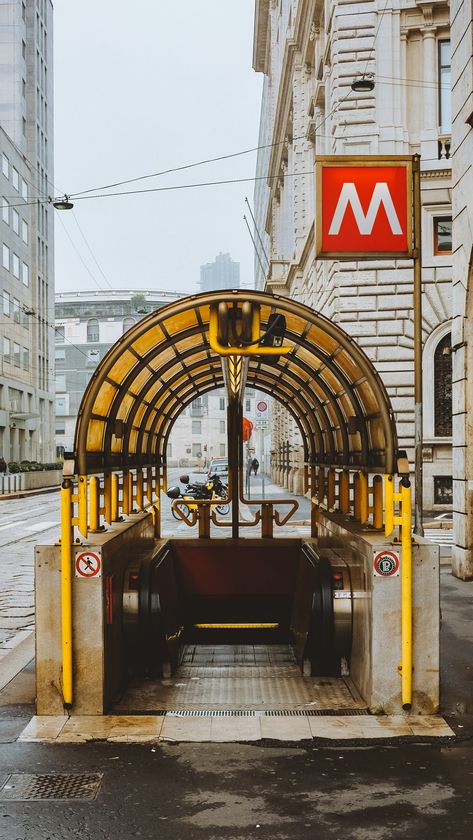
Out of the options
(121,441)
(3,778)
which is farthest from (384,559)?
(121,441)

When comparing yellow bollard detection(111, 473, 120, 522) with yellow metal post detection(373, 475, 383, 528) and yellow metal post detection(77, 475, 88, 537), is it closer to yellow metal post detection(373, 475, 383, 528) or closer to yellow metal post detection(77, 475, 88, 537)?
yellow metal post detection(77, 475, 88, 537)

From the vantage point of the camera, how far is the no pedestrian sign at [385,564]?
21.8 feet

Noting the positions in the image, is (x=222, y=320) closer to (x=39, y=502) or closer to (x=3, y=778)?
(x=3, y=778)

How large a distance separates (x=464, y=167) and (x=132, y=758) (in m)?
10.6

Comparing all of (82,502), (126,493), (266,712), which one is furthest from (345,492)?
(82,502)

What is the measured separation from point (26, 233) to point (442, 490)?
4666cm

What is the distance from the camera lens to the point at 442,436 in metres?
24.1

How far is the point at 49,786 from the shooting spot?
5.21 metres

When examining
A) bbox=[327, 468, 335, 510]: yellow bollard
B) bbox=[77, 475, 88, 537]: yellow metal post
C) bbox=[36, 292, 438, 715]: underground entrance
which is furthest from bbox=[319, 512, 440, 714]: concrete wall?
bbox=[327, 468, 335, 510]: yellow bollard

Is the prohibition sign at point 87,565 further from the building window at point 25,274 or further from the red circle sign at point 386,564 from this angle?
the building window at point 25,274

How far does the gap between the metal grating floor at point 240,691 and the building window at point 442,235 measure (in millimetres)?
16874

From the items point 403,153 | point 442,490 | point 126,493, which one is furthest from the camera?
point 442,490

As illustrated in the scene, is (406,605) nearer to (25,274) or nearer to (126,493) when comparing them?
(126,493)

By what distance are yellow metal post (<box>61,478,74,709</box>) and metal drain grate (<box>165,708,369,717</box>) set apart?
2.45 feet
